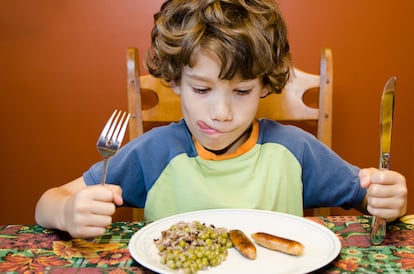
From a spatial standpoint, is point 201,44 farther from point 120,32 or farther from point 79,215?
point 120,32

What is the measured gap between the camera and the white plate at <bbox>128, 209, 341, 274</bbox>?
2.53 feet

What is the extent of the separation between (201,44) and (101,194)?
0.40m

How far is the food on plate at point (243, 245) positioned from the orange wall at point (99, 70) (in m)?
1.11

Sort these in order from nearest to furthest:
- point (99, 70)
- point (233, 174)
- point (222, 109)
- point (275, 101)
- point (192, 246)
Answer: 1. point (192, 246)
2. point (222, 109)
3. point (233, 174)
4. point (275, 101)
5. point (99, 70)

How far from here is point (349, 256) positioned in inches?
32.7

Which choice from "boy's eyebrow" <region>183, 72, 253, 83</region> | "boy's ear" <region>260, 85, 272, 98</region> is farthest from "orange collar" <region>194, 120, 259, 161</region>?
"boy's eyebrow" <region>183, 72, 253, 83</region>

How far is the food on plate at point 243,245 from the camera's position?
2.59 ft

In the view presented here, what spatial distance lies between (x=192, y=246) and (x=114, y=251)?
16 centimetres

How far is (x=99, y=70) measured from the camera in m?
1.82

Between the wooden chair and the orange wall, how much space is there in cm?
29

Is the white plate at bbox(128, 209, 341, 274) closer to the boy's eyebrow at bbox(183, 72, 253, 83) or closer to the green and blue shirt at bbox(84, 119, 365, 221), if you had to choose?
the green and blue shirt at bbox(84, 119, 365, 221)

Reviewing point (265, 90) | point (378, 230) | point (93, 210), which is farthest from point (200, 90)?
point (378, 230)

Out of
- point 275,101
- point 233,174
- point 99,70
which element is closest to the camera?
point 233,174

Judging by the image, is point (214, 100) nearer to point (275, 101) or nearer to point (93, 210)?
point (93, 210)
